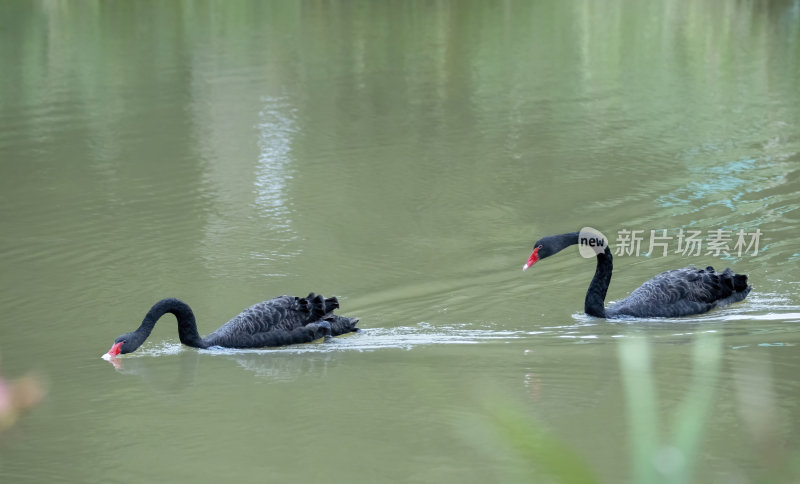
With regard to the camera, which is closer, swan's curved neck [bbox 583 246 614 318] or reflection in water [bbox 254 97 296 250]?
swan's curved neck [bbox 583 246 614 318]

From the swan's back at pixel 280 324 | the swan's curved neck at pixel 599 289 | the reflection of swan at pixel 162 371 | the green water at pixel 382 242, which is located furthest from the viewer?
the swan's curved neck at pixel 599 289

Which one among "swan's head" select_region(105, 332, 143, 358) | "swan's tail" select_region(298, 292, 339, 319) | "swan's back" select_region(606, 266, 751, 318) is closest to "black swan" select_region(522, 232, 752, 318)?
"swan's back" select_region(606, 266, 751, 318)

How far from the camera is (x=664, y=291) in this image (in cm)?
692

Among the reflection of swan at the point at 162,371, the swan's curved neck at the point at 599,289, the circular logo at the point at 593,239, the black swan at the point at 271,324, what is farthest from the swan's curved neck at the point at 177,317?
the circular logo at the point at 593,239

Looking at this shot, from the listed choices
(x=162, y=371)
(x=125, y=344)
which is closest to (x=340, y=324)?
(x=162, y=371)

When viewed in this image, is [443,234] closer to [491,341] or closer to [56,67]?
[491,341]

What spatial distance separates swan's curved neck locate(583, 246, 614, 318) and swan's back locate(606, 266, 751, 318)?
0.12 m

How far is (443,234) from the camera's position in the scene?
8.75 m

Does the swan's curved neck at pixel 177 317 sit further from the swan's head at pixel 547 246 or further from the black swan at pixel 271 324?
the swan's head at pixel 547 246

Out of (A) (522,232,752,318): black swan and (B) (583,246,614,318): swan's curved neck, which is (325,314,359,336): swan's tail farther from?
(B) (583,246,614,318): swan's curved neck

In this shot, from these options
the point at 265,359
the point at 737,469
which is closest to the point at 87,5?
the point at 265,359

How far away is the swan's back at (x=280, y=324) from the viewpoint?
626 cm

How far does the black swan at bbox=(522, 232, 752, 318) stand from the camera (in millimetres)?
6859

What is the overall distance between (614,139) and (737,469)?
27.3 feet
